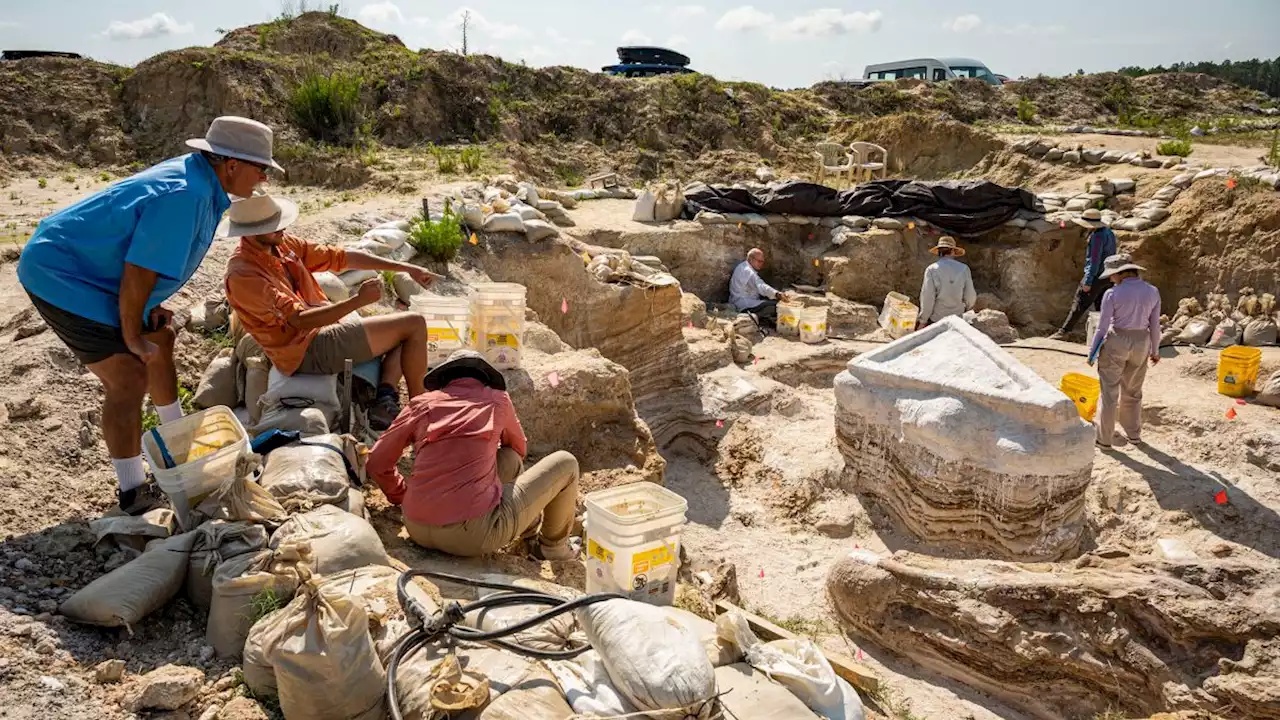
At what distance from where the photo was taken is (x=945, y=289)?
26.8ft

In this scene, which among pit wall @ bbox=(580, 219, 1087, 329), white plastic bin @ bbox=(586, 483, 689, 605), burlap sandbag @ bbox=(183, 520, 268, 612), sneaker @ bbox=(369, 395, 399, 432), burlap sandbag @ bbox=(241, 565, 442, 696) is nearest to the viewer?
burlap sandbag @ bbox=(241, 565, 442, 696)

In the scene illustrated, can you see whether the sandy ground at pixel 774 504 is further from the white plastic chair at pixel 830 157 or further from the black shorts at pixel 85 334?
the white plastic chair at pixel 830 157

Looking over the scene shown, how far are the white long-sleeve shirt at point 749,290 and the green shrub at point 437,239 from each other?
4.32 meters

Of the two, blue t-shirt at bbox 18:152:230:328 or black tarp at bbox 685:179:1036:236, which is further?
black tarp at bbox 685:179:1036:236

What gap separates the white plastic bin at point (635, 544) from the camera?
3.16 metres

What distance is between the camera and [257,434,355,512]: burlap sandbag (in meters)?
3.17

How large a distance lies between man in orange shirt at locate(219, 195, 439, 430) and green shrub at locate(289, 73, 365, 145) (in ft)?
31.3

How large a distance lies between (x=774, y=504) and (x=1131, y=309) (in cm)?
320

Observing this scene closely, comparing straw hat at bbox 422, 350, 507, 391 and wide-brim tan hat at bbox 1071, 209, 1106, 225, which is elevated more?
wide-brim tan hat at bbox 1071, 209, 1106, 225

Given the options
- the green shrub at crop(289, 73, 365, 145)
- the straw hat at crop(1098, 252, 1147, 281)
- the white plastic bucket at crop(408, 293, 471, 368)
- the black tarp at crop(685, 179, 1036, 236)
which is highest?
the green shrub at crop(289, 73, 365, 145)

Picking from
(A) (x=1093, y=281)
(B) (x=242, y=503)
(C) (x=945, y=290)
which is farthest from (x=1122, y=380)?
(B) (x=242, y=503)

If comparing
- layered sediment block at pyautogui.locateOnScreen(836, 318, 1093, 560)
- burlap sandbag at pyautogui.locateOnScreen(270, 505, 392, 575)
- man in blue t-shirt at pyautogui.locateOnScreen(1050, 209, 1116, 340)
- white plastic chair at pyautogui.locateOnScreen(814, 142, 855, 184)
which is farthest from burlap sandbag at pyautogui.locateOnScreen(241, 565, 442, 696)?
white plastic chair at pyautogui.locateOnScreen(814, 142, 855, 184)

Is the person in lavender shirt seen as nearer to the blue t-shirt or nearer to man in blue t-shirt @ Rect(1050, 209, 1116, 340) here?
man in blue t-shirt @ Rect(1050, 209, 1116, 340)

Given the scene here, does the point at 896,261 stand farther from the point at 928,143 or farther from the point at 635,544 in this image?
the point at 635,544
